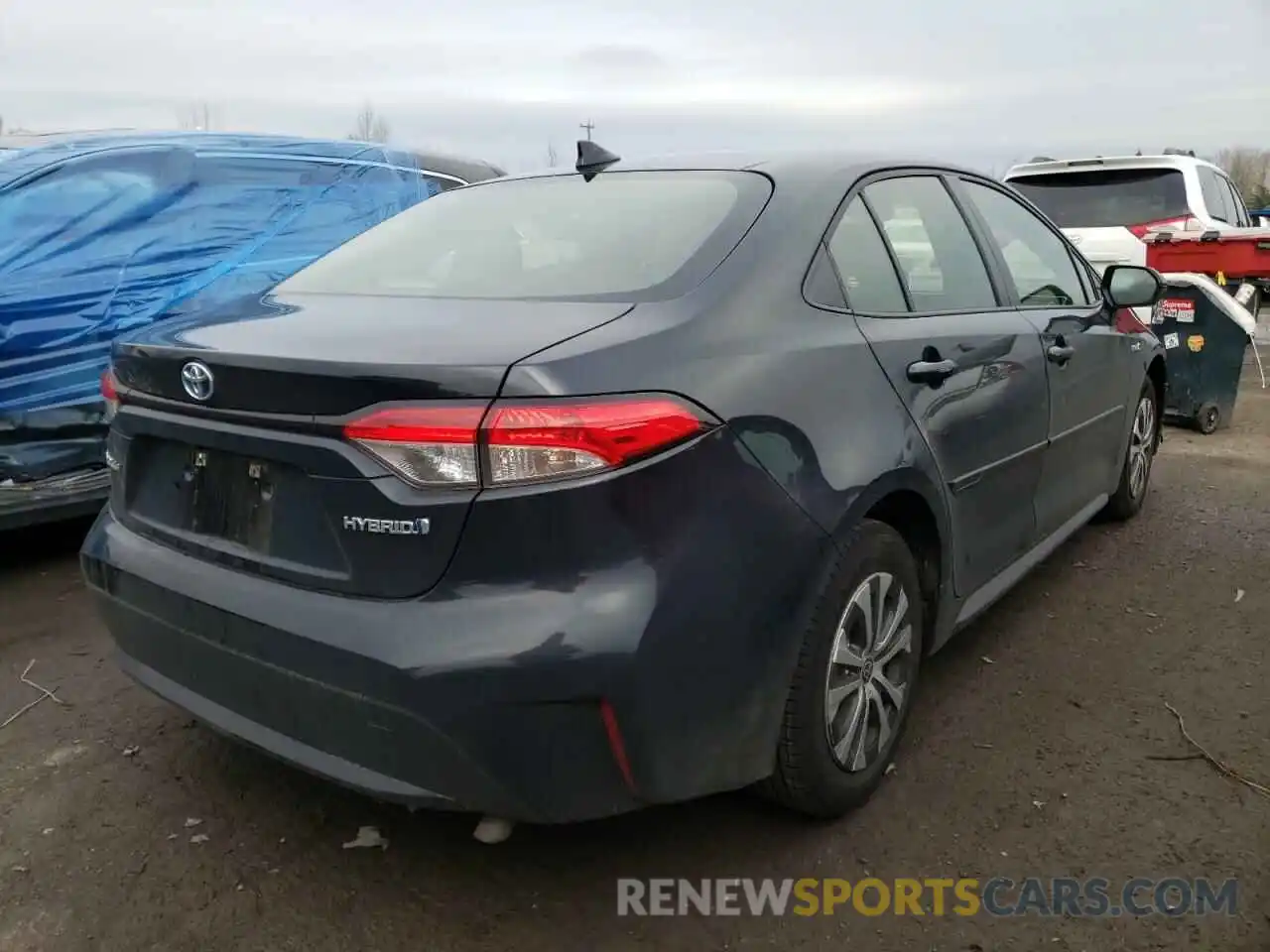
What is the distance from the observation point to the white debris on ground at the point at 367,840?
2.57 meters

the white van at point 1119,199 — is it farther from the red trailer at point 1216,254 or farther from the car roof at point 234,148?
the car roof at point 234,148

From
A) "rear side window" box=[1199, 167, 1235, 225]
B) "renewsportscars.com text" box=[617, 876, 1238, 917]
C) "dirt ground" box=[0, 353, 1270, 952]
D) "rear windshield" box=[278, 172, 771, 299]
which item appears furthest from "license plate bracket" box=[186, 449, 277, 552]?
"rear side window" box=[1199, 167, 1235, 225]

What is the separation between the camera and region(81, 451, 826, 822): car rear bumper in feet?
6.36

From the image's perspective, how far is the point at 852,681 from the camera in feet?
8.45

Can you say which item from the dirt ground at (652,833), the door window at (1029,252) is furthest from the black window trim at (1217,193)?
the dirt ground at (652,833)

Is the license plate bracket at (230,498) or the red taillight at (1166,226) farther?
the red taillight at (1166,226)

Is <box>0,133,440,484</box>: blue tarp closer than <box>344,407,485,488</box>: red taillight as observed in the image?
No

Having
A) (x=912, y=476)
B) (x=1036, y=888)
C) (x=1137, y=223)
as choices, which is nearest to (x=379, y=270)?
(x=912, y=476)

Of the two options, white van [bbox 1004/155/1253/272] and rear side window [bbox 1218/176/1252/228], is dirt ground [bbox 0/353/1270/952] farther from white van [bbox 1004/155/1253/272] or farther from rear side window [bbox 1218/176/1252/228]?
rear side window [bbox 1218/176/1252/228]

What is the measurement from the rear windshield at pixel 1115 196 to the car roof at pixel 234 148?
515 centimetres

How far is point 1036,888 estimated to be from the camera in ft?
7.91

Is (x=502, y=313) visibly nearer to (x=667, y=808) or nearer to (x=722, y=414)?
(x=722, y=414)

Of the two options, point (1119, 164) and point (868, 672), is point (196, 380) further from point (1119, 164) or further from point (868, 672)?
point (1119, 164)

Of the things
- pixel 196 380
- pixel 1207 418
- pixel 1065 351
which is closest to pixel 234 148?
pixel 196 380
